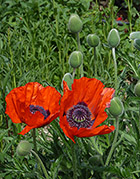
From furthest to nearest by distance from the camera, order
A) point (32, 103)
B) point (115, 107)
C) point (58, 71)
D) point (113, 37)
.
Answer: point (58, 71) < point (113, 37) < point (32, 103) < point (115, 107)

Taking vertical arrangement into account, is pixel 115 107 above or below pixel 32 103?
below

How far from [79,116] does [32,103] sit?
18 cm

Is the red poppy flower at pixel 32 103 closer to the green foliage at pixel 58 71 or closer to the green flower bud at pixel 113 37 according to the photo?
the green foliage at pixel 58 71

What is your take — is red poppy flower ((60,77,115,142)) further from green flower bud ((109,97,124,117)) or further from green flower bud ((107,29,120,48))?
green flower bud ((107,29,120,48))

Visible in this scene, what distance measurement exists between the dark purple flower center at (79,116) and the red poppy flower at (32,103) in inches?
2.3

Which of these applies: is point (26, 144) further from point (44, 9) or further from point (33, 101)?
point (44, 9)

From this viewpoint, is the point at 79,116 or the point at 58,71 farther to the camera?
the point at 58,71

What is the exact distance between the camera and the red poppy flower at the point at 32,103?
1.13m

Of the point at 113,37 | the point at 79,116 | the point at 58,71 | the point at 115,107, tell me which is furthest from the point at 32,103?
the point at 58,71

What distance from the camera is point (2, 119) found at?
7.21ft

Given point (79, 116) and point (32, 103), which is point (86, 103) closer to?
point (79, 116)

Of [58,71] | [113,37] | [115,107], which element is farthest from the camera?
[58,71]

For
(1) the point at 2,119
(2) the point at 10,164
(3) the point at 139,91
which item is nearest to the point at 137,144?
(3) the point at 139,91

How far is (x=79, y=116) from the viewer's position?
4.08 ft
